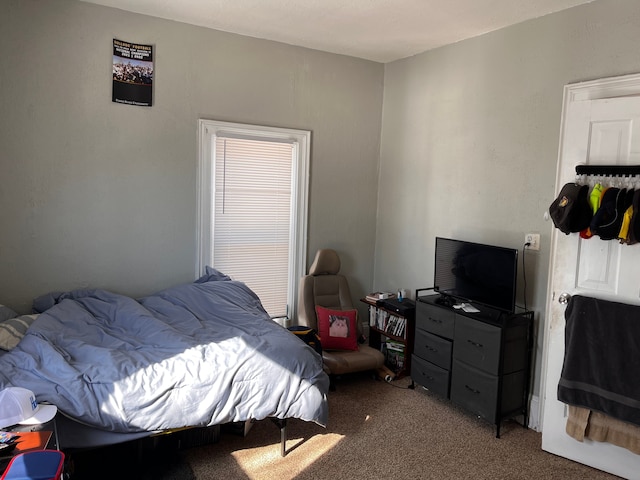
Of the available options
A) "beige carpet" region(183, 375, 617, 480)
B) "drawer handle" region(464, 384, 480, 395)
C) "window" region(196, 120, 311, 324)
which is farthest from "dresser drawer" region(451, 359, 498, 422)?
"window" region(196, 120, 311, 324)

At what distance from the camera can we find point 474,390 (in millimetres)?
3443

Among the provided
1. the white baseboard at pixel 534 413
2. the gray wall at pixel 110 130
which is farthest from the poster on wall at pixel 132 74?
the white baseboard at pixel 534 413

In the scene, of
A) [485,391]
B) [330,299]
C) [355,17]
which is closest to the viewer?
[485,391]

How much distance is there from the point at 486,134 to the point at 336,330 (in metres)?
1.98

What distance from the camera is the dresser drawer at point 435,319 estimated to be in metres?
3.66

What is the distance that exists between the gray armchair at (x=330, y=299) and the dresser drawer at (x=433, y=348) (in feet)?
1.21

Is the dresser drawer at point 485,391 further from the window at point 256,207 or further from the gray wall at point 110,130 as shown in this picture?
the gray wall at point 110,130

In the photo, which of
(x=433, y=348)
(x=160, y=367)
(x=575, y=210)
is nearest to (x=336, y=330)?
(x=433, y=348)

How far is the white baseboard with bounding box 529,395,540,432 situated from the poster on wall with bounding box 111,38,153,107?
3580mm

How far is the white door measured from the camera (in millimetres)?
2809

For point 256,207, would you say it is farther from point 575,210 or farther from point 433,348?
point 575,210

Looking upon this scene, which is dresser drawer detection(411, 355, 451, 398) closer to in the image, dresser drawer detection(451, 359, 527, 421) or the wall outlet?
dresser drawer detection(451, 359, 527, 421)

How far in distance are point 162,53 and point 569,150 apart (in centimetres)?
301

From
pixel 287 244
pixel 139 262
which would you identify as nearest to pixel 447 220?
pixel 287 244
